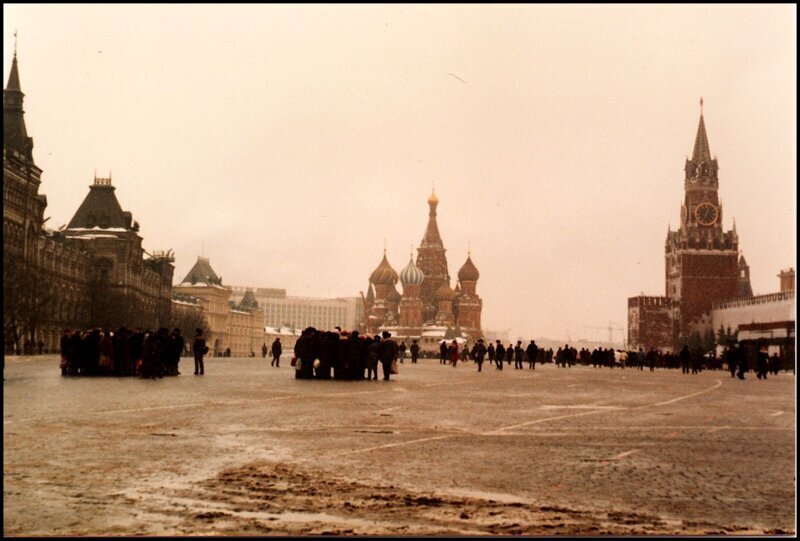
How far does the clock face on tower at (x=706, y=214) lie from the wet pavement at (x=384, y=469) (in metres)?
144

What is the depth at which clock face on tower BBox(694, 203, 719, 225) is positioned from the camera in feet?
503

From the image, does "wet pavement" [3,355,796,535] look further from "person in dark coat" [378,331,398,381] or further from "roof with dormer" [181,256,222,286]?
"roof with dormer" [181,256,222,286]

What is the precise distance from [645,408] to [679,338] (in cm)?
13428

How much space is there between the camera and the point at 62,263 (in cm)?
6950

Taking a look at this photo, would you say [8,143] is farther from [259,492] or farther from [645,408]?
[259,492]

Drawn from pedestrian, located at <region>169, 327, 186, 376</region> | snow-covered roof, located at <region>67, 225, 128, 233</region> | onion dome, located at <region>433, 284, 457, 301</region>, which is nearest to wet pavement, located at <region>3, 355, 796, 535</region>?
pedestrian, located at <region>169, 327, 186, 376</region>

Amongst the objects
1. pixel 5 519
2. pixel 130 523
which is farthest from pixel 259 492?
pixel 5 519

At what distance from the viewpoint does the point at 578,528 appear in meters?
6.59

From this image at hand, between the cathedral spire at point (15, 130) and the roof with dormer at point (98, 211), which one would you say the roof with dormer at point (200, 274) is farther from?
the cathedral spire at point (15, 130)

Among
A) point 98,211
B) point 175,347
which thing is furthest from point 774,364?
point 98,211

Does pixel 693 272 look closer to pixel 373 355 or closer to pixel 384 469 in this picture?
pixel 373 355

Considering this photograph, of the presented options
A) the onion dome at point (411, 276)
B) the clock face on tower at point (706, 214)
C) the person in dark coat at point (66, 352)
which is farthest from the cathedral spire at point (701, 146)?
the person in dark coat at point (66, 352)

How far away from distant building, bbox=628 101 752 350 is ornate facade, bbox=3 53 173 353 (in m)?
86.0

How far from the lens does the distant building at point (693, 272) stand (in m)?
148
